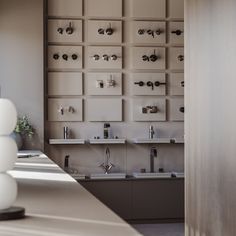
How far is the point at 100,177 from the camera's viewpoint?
7477 mm

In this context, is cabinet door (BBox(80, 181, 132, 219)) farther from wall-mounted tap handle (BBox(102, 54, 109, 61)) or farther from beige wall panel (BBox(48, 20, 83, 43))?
beige wall panel (BBox(48, 20, 83, 43))

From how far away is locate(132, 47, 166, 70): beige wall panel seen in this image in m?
7.75

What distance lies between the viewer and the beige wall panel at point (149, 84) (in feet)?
25.5

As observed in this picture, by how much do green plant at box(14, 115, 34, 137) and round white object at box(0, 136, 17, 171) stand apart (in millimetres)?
5088

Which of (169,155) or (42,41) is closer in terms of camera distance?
(42,41)

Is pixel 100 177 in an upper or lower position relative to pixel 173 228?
upper

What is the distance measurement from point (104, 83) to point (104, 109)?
356 mm

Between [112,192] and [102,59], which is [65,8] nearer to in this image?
[102,59]

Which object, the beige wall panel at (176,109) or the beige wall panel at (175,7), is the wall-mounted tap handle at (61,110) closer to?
the beige wall panel at (176,109)

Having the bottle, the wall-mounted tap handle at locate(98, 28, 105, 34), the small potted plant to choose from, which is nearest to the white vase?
the small potted plant

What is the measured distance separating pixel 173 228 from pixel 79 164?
1.52 metres

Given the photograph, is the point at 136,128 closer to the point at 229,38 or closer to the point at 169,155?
the point at 169,155

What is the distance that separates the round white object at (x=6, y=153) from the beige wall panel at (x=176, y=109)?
5798 millimetres

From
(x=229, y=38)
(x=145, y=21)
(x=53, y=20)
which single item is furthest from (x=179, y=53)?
(x=229, y=38)
